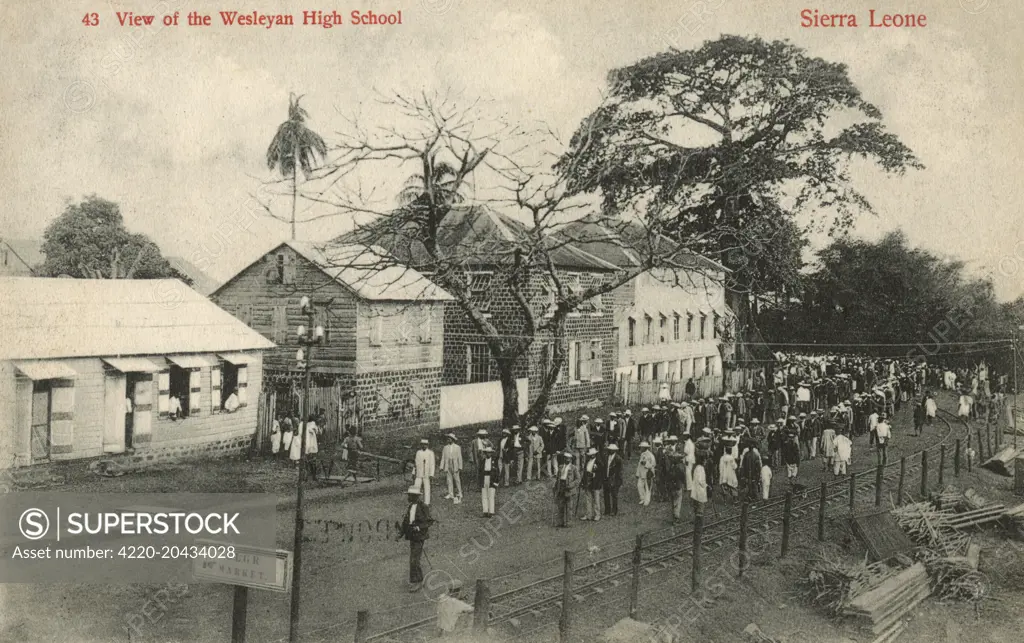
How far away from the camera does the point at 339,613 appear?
32.1ft

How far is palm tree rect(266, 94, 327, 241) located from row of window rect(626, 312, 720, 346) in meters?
15.5

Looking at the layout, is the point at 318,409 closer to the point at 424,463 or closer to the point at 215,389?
the point at 215,389

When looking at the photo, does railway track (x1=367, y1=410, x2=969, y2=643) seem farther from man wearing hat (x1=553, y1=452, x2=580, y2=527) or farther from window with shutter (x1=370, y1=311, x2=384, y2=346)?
window with shutter (x1=370, y1=311, x2=384, y2=346)

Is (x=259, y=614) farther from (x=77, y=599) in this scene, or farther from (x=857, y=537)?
(x=857, y=537)

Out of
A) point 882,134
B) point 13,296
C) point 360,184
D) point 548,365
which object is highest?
point 882,134

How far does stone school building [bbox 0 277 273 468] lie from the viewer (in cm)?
1373

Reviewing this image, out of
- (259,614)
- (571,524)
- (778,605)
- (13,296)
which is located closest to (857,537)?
(778,605)

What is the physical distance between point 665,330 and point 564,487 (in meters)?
16.9

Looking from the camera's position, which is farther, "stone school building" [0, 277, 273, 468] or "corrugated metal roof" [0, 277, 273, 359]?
"stone school building" [0, 277, 273, 468]

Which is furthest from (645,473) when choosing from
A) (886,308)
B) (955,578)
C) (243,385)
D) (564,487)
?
(886,308)

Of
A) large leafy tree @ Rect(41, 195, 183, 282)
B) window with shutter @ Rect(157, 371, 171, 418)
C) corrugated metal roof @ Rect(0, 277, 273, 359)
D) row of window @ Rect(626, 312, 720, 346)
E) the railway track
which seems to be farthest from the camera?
row of window @ Rect(626, 312, 720, 346)

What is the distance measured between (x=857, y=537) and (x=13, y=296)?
41.3 ft

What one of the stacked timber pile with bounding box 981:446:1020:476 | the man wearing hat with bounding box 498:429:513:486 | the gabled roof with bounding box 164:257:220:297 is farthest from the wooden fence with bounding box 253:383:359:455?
the stacked timber pile with bounding box 981:446:1020:476

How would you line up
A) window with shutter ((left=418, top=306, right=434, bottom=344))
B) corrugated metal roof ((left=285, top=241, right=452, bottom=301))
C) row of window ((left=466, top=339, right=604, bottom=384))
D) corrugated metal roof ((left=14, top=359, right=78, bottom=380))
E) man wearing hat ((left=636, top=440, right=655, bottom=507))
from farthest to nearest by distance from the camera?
1. row of window ((left=466, top=339, right=604, bottom=384))
2. window with shutter ((left=418, top=306, right=434, bottom=344))
3. corrugated metal roof ((left=285, top=241, right=452, bottom=301))
4. man wearing hat ((left=636, top=440, right=655, bottom=507))
5. corrugated metal roof ((left=14, top=359, right=78, bottom=380))
